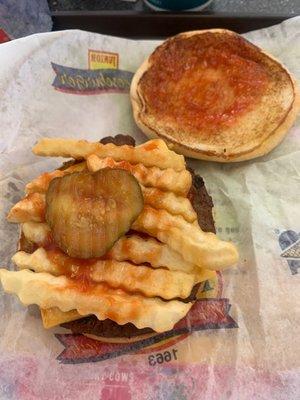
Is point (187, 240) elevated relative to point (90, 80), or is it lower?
elevated

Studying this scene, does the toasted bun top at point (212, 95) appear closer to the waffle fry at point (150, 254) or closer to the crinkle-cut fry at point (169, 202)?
the crinkle-cut fry at point (169, 202)

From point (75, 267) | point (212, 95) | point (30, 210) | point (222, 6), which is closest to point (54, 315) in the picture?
point (75, 267)

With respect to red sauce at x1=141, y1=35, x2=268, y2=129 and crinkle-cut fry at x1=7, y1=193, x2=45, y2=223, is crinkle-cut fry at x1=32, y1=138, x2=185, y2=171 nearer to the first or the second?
crinkle-cut fry at x1=7, y1=193, x2=45, y2=223

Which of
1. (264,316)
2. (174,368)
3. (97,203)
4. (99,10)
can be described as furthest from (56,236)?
(99,10)

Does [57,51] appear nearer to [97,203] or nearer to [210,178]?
[210,178]

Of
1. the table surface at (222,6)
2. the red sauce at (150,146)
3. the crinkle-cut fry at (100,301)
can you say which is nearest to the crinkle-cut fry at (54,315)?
the crinkle-cut fry at (100,301)

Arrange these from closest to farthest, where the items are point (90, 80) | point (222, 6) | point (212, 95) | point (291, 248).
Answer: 1. point (291, 248)
2. point (212, 95)
3. point (90, 80)
4. point (222, 6)

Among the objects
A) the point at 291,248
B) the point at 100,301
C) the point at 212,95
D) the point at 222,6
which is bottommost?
the point at 291,248

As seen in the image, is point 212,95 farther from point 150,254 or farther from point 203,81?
point 150,254
